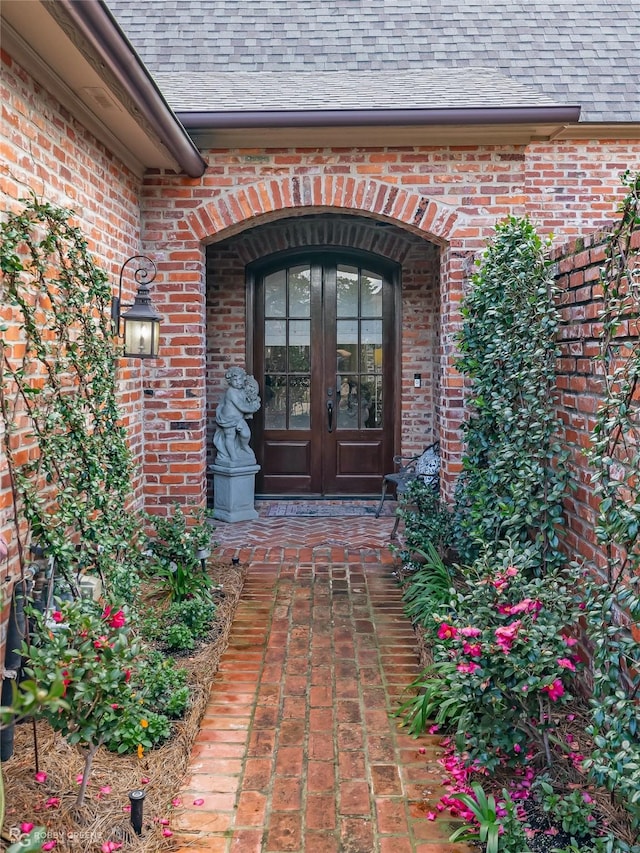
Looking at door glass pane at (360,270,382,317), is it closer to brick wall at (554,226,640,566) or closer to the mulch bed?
brick wall at (554,226,640,566)

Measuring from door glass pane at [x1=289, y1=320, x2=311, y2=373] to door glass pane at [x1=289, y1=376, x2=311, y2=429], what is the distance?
0.37 ft

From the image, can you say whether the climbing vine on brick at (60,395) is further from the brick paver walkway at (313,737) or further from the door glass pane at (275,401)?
the door glass pane at (275,401)

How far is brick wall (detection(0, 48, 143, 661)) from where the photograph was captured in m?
2.84

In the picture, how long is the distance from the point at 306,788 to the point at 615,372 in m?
1.82

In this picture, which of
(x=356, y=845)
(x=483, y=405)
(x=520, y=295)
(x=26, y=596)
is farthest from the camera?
(x=483, y=405)

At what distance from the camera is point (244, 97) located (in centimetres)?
498

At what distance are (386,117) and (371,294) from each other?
2650mm

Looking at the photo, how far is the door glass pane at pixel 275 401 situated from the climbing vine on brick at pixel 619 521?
484cm

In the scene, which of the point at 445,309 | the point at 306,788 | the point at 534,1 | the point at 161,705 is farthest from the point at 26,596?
the point at 534,1

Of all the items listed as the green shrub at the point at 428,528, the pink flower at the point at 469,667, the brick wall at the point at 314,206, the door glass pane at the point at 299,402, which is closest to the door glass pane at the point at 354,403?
the door glass pane at the point at 299,402

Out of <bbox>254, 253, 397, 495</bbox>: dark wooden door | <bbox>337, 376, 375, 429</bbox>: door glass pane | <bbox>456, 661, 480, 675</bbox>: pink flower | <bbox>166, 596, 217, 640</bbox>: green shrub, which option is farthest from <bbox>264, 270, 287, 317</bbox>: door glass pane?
<bbox>456, 661, 480, 675</bbox>: pink flower

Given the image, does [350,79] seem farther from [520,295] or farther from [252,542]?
[252,542]

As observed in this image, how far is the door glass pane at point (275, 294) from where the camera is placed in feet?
23.5

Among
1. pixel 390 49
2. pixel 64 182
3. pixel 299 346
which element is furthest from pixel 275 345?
pixel 64 182
